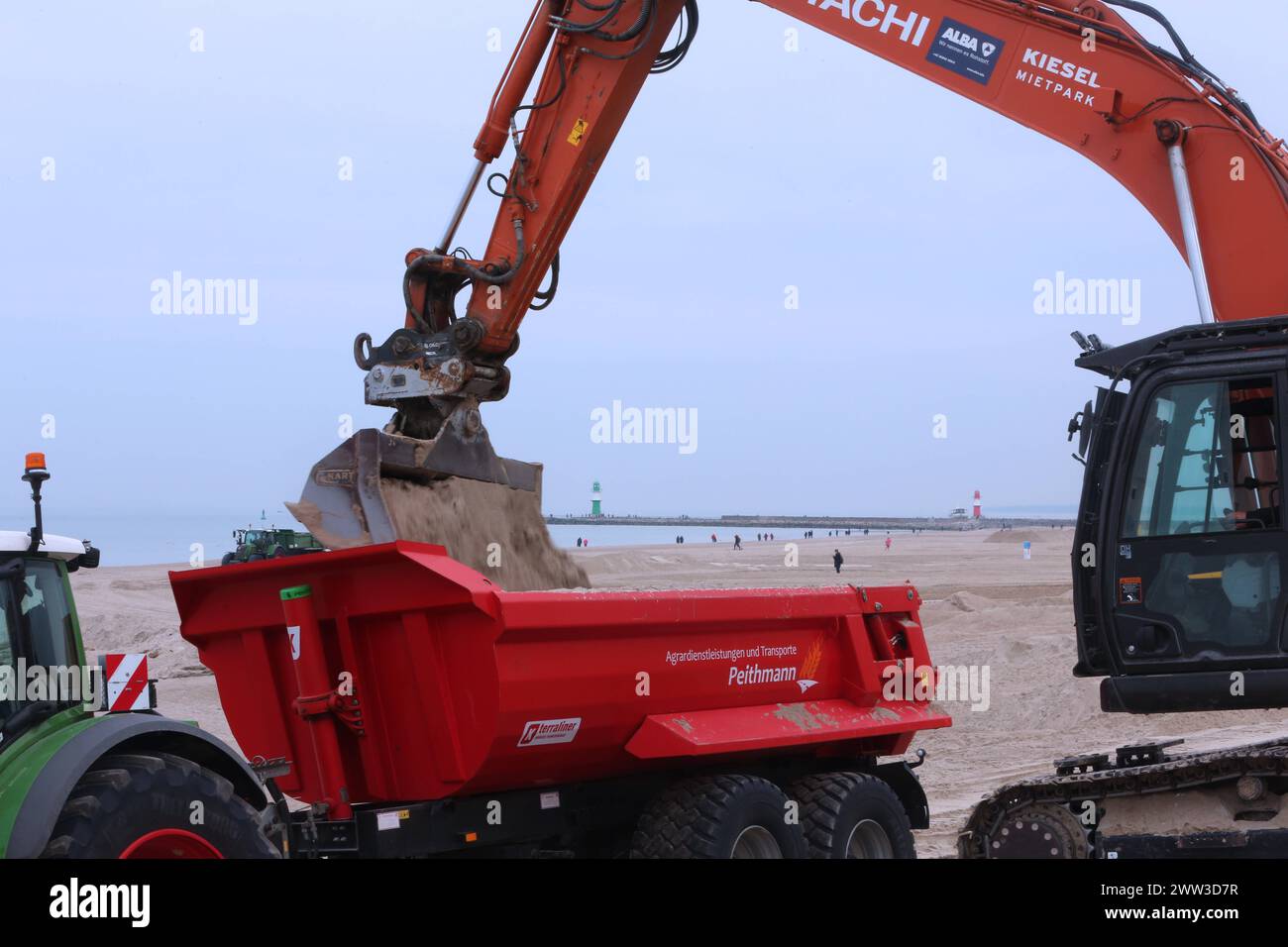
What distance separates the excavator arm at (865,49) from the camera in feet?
25.5

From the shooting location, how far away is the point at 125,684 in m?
5.50

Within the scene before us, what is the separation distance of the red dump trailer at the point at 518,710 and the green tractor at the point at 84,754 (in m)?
0.89

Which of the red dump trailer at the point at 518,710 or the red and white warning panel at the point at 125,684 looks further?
the red dump trailer at the point at 518,710

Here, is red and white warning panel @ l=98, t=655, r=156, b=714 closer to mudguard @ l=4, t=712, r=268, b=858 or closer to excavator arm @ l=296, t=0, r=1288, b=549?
mudguard @ l=4, t=712, r=268, b=858

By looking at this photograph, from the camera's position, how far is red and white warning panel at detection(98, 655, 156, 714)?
549 centimetres

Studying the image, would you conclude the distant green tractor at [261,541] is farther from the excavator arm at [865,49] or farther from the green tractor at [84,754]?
the green tractor at [84,754]

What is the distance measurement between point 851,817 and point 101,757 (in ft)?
13.6

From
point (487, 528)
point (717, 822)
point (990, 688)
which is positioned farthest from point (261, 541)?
point (717, 822)

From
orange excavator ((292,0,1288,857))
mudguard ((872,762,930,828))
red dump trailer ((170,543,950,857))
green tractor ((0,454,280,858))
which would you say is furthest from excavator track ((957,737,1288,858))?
green tractor ((0,454,280,858))

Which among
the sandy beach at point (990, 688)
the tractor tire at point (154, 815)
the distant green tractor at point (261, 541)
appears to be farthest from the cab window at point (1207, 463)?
the distant green tractor at point (261, 541)

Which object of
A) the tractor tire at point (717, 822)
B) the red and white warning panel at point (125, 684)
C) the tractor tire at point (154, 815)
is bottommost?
the tractor tire at point (717, 822)

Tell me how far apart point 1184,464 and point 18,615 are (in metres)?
4.85

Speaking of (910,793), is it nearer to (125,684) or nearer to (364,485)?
(364,485)

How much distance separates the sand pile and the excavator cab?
3.69 meters
